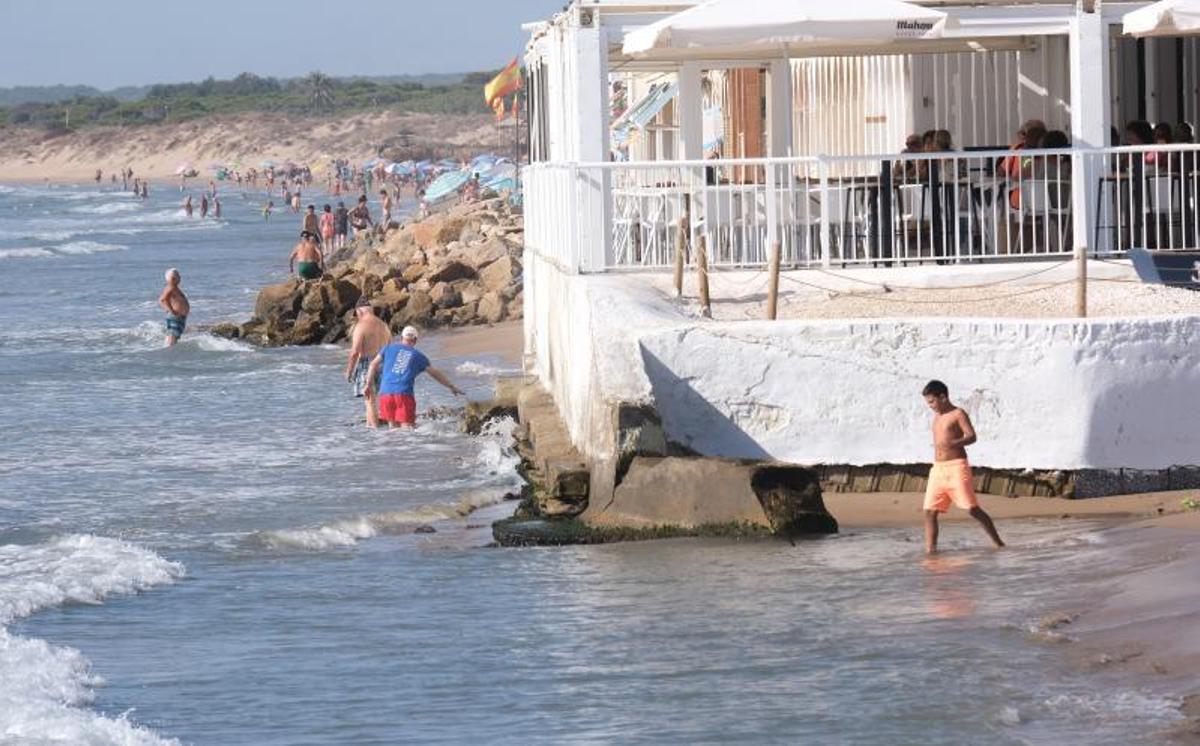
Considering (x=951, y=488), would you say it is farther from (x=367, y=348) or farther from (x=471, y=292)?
(x=471, y=292)

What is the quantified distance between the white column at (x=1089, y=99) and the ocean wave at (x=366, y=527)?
5261 mm

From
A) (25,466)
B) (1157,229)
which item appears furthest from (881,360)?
(25,466)

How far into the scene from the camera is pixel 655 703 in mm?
9961

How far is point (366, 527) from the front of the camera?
15.1m

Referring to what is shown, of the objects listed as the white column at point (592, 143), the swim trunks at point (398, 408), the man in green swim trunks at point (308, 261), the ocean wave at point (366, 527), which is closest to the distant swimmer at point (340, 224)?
the man in green swim trunks at point (308, 261)

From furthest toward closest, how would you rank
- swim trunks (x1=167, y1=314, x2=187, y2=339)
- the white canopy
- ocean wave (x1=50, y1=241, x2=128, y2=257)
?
ocean wave (x1=50, y1=241, x2=128, y2=257), swim trunks (x1=167, y1=314, x2=187, y2=339), the white canopy

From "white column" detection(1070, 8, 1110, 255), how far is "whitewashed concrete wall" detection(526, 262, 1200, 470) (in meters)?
3.71

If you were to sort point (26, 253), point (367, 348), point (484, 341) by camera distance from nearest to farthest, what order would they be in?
point (367, 348), point (484, 341), point (26, 253)

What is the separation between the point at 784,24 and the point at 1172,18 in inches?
114

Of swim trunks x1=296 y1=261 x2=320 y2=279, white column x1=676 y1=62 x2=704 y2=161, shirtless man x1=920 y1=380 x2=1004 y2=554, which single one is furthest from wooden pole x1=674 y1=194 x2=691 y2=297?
swim trunks x1=296 y1=261 x2=320 y2=279

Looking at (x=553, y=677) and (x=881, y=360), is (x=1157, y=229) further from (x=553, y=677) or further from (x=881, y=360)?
(x=553, y=677)

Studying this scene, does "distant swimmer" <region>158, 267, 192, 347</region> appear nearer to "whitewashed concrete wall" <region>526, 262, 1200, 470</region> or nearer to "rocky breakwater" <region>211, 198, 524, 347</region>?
"rocky breakwater" <region>211, 198, 524, 347</region>

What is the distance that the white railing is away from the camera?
55.1ft

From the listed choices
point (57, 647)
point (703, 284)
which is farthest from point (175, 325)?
point (57, 647)
